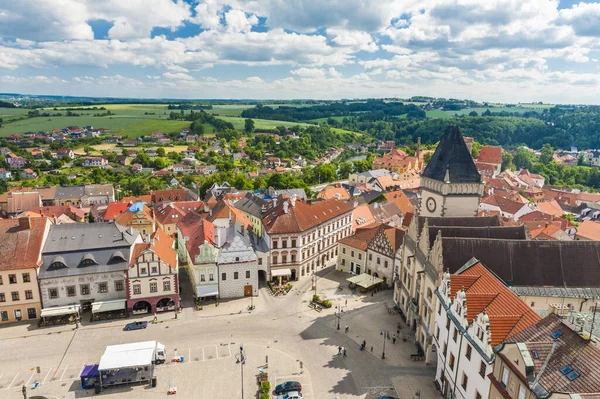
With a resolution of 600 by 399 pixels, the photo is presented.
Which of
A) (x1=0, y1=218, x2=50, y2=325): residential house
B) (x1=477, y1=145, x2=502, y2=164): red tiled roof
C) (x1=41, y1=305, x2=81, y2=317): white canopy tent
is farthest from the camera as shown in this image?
(x1=477, y1=145, x2=502, y2=164): red tiled roof

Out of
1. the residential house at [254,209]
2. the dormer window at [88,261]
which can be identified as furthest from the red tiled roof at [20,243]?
the residential house at [254,209]

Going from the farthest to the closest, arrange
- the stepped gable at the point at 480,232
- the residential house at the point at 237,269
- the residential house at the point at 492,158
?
the residential house at the point at 492,158 < the residential house at the point at 237,269 < the stepped gable at the point at 480,232

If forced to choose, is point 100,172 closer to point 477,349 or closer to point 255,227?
point 255,227

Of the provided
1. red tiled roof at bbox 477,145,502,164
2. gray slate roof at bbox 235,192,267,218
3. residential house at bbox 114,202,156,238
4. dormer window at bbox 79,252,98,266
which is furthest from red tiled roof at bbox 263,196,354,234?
red tiled roof at bbox 477,145,502,164

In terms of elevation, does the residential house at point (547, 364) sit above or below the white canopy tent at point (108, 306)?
above

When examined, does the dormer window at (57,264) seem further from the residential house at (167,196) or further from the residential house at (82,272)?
the residential house at (167,196)

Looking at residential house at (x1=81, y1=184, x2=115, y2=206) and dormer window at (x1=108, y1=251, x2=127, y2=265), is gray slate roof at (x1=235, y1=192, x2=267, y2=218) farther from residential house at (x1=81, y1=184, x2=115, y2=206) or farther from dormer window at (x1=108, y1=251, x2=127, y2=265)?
residential house at (x1=81, y1=184, x2=115, y2=206)
